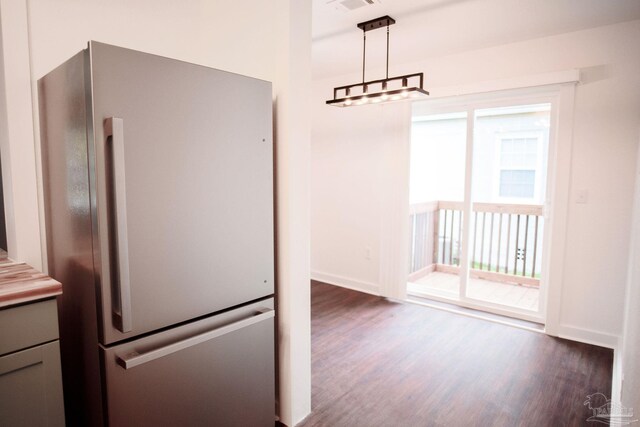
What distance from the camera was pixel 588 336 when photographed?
9.70 feet

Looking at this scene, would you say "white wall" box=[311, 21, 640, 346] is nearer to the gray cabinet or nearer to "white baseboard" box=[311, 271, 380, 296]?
"white baseboard" box=[311, 271, 380, 296]

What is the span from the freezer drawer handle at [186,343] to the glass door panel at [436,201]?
2815 mm

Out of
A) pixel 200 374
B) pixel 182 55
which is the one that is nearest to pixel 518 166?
pixel 182 55

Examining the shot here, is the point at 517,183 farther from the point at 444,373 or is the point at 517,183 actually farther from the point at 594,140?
the point at 444,373

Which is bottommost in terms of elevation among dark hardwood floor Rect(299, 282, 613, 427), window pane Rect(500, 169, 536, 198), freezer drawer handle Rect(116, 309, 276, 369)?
dark hardwood floor Rect(299, 282, 613, 427)

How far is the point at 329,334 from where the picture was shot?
3.11 metres

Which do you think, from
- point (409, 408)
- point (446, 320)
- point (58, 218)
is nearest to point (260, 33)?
point (58, 218)

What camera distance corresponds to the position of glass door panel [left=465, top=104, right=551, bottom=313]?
12.2 feet

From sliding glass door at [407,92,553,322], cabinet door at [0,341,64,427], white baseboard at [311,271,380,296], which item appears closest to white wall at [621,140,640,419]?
sliding glass door at [407,92,553,322]

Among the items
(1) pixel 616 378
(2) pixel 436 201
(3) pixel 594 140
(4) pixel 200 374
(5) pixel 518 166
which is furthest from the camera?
(2) pixel 436 201

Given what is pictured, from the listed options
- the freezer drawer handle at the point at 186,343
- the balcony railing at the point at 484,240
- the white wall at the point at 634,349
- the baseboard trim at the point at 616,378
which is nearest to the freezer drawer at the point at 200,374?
the freezer drawer handle at the point at 186,343

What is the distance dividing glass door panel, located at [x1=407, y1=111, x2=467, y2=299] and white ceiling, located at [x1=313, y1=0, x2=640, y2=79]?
85cm

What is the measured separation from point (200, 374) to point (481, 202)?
3.94 m

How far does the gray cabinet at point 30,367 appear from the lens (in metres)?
1.15
